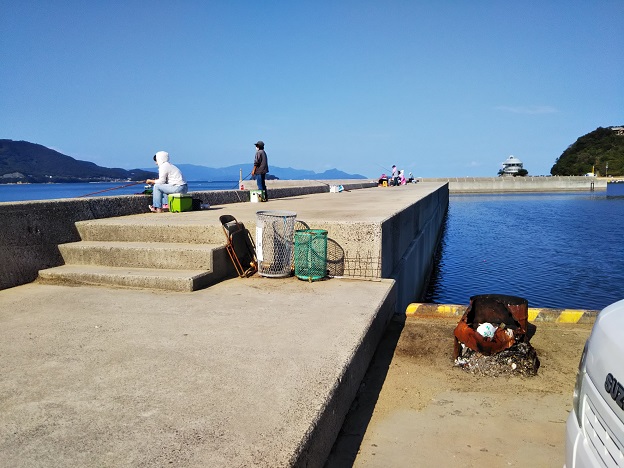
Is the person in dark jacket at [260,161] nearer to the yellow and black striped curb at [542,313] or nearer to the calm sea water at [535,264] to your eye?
the calm sea water at [535,264]

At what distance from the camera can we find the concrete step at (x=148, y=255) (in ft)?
19.4

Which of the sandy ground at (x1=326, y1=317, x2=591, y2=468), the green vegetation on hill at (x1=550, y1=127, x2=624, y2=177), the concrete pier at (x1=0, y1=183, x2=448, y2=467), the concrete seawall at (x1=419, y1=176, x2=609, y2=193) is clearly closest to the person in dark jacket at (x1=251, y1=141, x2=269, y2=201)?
the concrete pier at (x1=0, y1=183, x2=448, y2=467)

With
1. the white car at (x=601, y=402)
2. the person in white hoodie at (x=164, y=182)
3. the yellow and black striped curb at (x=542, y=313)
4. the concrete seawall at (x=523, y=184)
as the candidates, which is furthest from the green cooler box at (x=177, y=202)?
the concrete seawall at (x=523, y=184)

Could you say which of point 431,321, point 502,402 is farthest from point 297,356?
point 431,321

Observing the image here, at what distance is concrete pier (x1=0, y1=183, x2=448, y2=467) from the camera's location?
89.9 inches

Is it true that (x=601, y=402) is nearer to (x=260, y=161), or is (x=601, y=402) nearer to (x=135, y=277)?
(x=135, y=277)

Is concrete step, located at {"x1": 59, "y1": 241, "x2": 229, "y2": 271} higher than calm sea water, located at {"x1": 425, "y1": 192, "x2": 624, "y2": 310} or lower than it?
higher

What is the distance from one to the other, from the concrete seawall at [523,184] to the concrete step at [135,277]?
7439 centimetres

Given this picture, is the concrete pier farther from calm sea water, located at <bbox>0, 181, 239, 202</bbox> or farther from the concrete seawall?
the concrete seawall

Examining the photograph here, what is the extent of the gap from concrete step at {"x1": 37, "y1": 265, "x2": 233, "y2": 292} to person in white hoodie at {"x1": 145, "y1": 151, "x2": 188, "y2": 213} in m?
3.81

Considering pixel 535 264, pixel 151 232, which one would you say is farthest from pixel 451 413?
pixel 535 264

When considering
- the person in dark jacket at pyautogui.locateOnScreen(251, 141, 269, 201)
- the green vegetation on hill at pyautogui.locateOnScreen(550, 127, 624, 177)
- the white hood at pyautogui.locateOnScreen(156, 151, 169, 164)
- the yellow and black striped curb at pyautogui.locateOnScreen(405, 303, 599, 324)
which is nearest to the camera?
the yellow and black striped curb at pyautogui.locateOnScreen(405, 303, 599, 324)

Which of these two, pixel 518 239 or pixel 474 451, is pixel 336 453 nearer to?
pixel 474 451

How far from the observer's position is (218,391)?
2.84 metres
